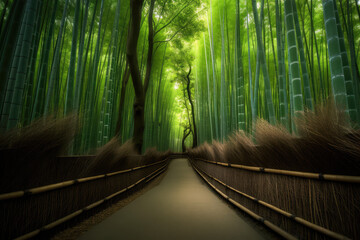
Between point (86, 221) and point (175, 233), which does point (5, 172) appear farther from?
point (175, 233)

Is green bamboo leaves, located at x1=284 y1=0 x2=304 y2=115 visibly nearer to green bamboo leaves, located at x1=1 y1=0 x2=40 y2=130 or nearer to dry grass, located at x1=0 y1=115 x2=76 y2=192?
dry grass, located at x1=0 y1=115 x2=76 y2=192

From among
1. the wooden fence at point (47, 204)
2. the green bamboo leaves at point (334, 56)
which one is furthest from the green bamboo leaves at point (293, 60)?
the wooden fence at point (47, 204)

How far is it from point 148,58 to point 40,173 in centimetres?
430

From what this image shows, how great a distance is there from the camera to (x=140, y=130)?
4.45 meters

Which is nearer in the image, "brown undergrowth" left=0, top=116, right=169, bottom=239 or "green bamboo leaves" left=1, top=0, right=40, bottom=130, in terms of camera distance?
"brown undergrowth" left=0, top=116, right=169, bottom=239

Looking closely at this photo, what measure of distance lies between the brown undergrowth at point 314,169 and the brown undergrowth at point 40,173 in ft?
5.20

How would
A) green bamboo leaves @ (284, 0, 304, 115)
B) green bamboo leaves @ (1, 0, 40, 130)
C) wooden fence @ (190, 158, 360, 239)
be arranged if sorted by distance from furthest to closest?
green bamboo leaves @ (284, 0, 304, 115), green bamboo leaves @ (1, 0, 40, 130), wooden fence @ (190, 158, 360, 239)

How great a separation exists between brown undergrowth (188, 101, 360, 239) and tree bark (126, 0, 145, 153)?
9.83 feet

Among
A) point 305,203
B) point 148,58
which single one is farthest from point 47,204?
point 148,58

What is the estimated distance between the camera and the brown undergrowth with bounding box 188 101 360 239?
822mm

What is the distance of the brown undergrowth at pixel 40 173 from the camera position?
871 mm

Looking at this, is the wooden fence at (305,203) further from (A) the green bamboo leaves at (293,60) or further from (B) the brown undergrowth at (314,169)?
(A) the green bamboo leaves at (293,60)

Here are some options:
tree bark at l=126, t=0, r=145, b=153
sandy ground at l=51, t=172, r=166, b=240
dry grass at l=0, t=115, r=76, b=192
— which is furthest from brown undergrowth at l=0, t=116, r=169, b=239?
tree bark at l=126, t=0, r=145, b=153

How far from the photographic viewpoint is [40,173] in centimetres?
108
